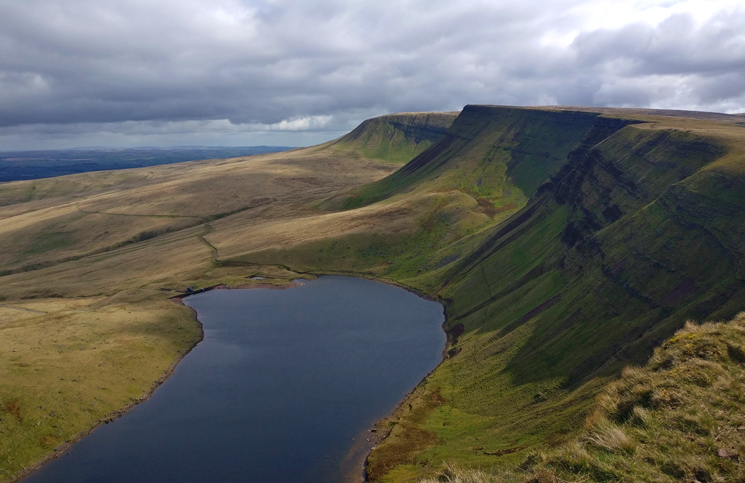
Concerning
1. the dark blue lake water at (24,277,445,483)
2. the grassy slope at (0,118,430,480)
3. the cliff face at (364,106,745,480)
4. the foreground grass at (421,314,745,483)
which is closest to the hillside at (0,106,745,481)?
the cliff face at (364,106,745,480)

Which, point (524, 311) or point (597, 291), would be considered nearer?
point (597, 291)

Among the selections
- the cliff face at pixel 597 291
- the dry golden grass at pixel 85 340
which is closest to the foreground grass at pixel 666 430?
the cliff face at pixel 597 291

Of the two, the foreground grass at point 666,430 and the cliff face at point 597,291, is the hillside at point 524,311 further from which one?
the foreground grass at point 666,430

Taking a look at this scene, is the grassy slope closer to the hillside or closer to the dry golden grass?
the dry golden grass

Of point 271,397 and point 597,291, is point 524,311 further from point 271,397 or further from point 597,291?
point 271,397

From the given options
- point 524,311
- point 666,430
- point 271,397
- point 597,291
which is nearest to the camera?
point 666,430

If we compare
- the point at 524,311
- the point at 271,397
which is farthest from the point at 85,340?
the point at 524,311
